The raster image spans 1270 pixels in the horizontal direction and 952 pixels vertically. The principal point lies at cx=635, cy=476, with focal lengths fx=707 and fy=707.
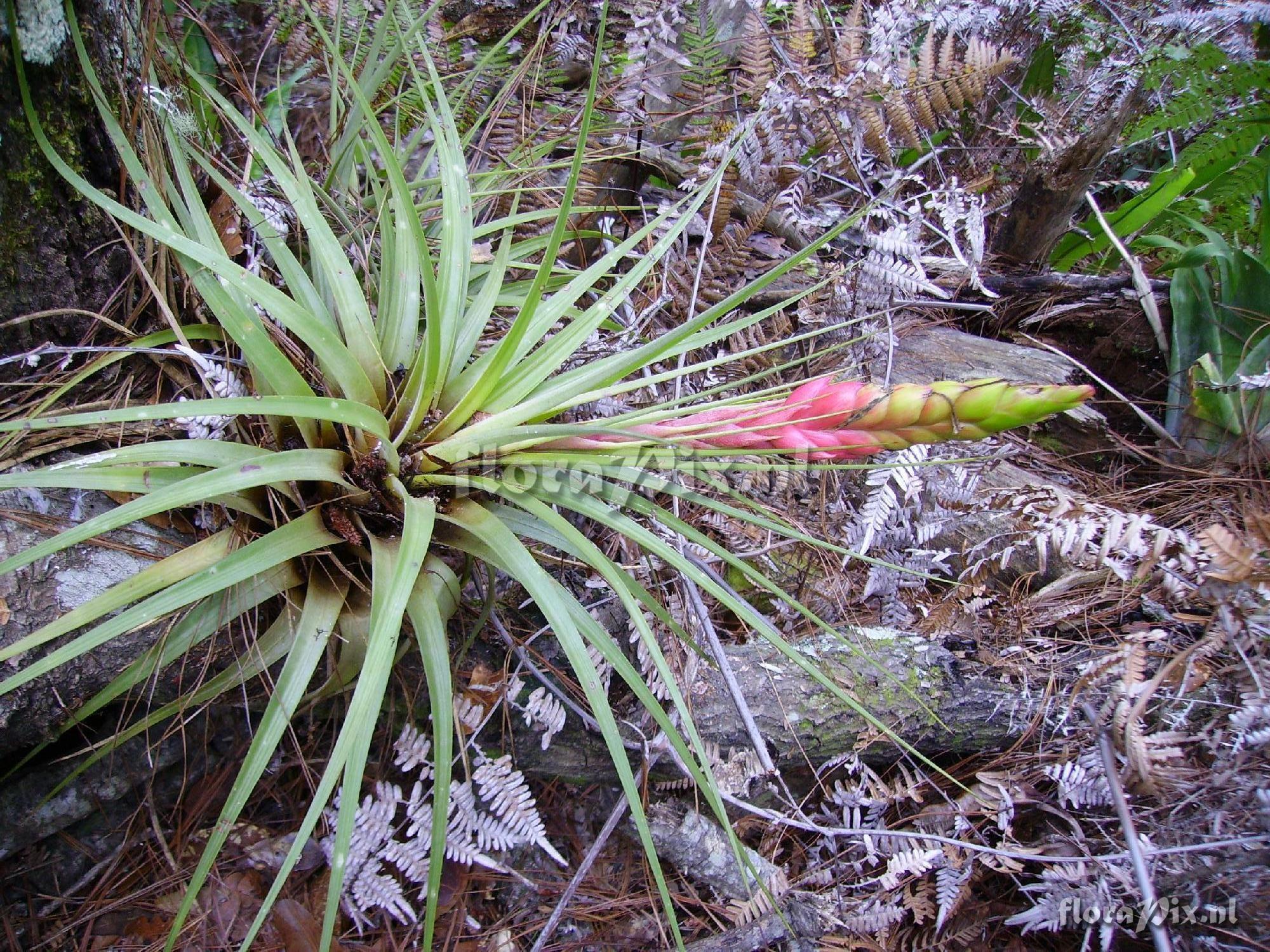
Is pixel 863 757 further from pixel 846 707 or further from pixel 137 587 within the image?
pixel 137 587

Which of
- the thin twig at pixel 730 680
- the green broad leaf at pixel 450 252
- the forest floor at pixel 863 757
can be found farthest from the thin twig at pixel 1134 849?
the green broad leaf at pixel 450 252

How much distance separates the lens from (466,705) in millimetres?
1349

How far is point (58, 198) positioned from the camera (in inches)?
48.0

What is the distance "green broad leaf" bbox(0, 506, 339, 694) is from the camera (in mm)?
831

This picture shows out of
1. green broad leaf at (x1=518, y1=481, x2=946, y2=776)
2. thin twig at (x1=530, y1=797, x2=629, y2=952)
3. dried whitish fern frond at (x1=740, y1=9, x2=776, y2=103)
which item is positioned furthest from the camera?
dried whitish fern frond at (x1=740, y1=9, x2=776, y2=103)

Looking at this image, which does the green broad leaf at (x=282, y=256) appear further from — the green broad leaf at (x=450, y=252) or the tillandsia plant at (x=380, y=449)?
the green broad leaf at (x=450, y=252)

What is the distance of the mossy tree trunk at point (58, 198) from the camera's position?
1147 mm

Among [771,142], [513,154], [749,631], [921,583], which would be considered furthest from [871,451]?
[771,142]

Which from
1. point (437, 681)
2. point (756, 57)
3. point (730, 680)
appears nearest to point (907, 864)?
point (730, 680)

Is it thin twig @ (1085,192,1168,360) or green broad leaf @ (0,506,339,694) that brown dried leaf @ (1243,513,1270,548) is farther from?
green broad leaf @ (0,506,339,694)

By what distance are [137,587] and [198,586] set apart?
0.10 metres

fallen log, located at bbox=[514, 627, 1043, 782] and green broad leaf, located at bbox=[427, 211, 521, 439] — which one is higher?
green broad leaf, located at bbox=[427, 211, 521, 439]

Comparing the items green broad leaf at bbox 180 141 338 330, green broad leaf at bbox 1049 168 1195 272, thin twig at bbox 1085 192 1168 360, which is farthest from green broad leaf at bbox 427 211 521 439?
green broad leaf at bbox 1049 168 1195 272

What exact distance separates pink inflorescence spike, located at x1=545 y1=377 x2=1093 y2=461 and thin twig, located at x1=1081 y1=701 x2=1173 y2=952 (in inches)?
30.5
